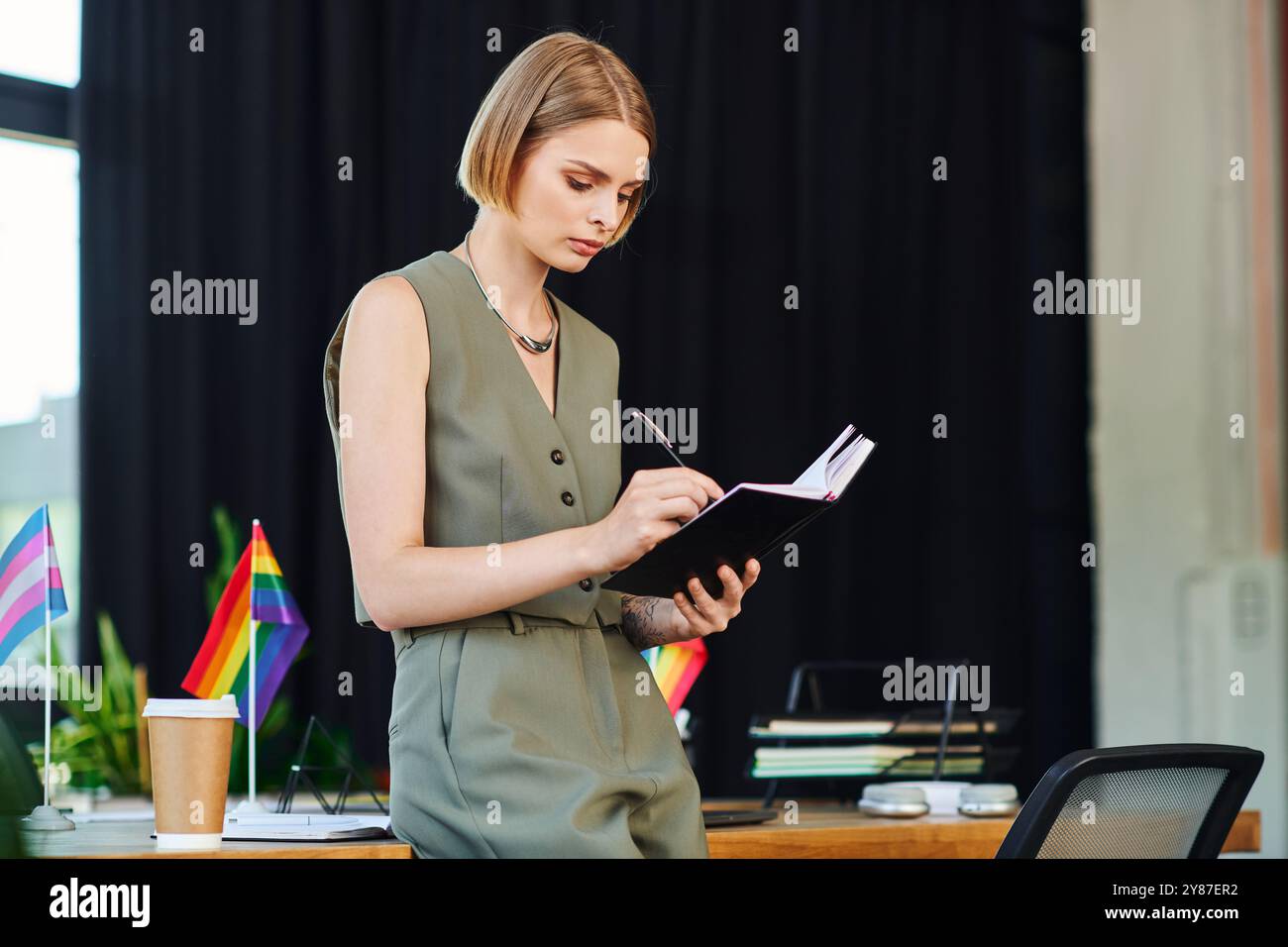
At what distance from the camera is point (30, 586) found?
1.66m

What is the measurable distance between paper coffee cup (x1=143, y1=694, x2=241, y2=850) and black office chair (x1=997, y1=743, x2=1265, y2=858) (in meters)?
0.73

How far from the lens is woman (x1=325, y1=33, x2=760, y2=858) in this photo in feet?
3.86

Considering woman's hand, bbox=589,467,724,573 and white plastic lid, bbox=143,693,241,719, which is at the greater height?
woman's hand, bbox=589,467,724,573

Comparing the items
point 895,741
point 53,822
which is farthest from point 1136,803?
point 53,822

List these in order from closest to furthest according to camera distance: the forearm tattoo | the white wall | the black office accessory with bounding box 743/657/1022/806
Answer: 1. the forearm tattoo
2. the black office accessory with bounding box 743/657/1022/806
3. the white wall

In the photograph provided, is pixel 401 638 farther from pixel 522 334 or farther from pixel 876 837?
pixel 876 837

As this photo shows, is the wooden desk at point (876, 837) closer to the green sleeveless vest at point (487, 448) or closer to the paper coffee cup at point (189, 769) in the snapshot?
the green sleeveless vest at point (487, 448)

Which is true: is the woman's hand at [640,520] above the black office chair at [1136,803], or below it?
above

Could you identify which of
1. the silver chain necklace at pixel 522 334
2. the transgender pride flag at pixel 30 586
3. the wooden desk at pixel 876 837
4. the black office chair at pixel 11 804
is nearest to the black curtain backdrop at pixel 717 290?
the transgender pride flag at pixel 30 586

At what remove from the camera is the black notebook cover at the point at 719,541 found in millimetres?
1167

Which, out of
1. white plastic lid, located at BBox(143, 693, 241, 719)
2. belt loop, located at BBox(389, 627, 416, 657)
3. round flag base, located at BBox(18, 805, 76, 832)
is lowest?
round flag base, located at BBox(18, 805, 76, 832)

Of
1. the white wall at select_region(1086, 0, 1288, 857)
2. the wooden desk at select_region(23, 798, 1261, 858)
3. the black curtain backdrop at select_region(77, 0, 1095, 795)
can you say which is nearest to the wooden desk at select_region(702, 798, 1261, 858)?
the wooden desk at select_region(23, 798, 1261, 858)

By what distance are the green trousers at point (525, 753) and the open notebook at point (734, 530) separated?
3.7 inches

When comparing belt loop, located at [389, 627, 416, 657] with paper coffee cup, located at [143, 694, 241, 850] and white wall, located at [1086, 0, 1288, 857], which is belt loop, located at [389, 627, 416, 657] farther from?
white wall, located at [1086, 0, 1288, 857]
